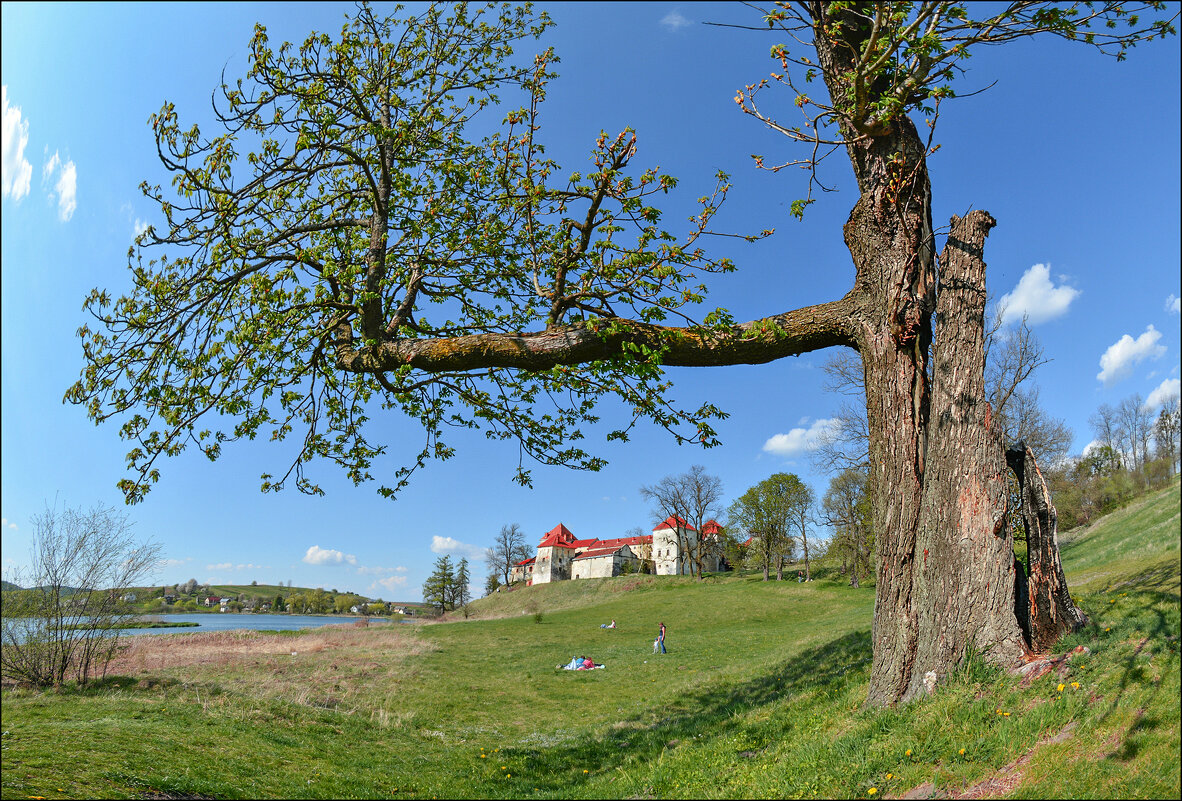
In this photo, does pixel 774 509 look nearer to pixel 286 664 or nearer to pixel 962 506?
pixel 286 664

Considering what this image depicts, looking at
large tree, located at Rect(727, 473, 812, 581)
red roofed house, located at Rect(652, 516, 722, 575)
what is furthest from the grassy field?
red roofed house, located at Rect(652, 516, 722, 575)

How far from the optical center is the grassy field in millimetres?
4523

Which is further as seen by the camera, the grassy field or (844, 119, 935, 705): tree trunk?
(844, 119, 935, 705): tree trunk

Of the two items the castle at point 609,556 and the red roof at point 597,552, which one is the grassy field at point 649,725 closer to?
the castle at point 609,556

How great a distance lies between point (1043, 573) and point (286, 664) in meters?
25.4

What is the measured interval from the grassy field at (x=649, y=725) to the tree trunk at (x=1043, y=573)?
0.32 metres

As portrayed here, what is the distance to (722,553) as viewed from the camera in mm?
77500

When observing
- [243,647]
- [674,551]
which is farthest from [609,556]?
[243,647]

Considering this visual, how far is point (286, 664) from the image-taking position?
23.1 m

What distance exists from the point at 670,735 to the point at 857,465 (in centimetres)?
2457

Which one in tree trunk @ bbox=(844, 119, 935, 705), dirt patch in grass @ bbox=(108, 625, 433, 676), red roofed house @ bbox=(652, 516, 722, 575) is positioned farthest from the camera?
red roofed house @ bbox=(652, 516, 722, 575)

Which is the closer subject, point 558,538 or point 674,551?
point 674,551

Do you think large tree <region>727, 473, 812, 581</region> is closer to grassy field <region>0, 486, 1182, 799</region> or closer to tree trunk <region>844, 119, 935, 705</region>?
grassy field <region>0, 486, 1182, 799</region>

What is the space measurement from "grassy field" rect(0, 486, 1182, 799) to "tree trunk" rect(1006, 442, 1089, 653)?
32 centimetres
